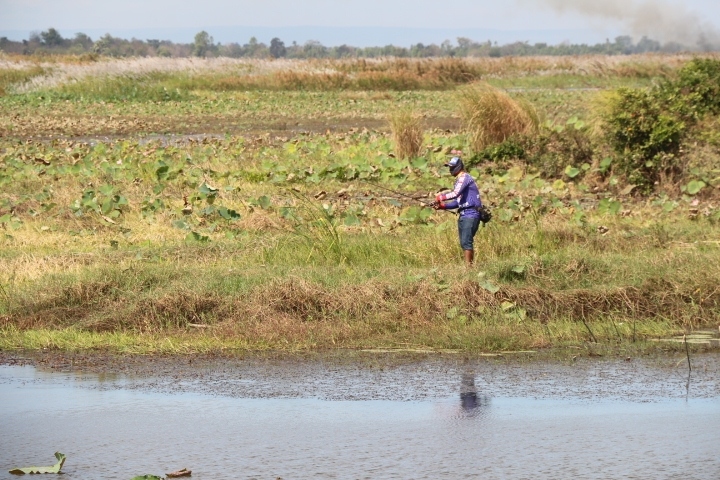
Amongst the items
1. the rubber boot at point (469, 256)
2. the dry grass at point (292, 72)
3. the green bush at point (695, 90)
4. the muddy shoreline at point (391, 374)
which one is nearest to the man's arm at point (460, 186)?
the rubber boot at point (469, 256)

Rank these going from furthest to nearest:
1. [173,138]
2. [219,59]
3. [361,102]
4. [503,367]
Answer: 1. [219,59]
2. [361,102]
3. [173,138]
4. [503,367]

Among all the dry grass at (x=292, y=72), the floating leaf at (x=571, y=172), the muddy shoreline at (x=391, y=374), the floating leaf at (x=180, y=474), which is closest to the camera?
the floating leaf at (x=180, y=474)

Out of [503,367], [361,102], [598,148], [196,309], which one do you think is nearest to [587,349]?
[503,367]

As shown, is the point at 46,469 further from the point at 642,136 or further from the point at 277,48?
the point at 277,48

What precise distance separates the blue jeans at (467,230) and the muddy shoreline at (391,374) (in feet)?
9.38

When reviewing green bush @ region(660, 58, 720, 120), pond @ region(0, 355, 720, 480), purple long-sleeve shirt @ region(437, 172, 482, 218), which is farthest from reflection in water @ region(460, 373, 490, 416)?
green bush @ region(660, 58, 720, 120)

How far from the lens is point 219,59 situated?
63406mm

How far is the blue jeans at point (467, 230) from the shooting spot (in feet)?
41.3

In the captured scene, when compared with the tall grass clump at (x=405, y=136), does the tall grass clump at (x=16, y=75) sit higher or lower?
higher

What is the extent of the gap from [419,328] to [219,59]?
5451 centimetres

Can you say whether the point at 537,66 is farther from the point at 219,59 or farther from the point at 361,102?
the point at 361,102

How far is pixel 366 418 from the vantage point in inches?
313

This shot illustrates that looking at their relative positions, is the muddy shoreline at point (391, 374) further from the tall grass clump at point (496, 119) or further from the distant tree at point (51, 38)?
the distant tree at point (51, 38)

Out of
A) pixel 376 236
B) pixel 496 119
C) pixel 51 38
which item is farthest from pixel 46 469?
pixel 51 38
